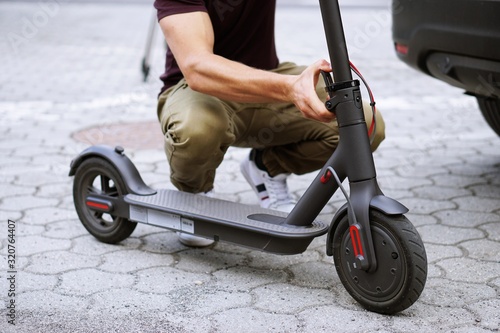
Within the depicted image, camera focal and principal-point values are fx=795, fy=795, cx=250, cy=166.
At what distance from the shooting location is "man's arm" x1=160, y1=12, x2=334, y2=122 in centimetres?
257

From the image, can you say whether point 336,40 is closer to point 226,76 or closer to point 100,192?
point 226,76

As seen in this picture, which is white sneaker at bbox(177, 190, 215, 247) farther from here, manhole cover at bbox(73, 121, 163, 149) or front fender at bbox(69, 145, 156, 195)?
manhole cover at bbox(73, 121, 163, 149)

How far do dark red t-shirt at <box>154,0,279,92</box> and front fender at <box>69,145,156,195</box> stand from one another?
14.7 inches

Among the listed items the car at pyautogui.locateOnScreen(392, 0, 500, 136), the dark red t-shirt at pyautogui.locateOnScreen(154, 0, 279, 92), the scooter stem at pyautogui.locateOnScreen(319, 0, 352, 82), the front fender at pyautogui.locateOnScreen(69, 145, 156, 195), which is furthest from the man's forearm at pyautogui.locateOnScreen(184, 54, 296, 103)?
the car at pyautogui.locateOnScreen(392, 0, 500, 136)

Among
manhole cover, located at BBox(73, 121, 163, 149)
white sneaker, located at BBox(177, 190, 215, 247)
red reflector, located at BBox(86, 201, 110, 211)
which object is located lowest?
manhole cover, located at BBox(73, 121, 163, 149)

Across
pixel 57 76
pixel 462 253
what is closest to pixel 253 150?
pixel 462 253

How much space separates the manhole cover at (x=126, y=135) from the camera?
5188 millimetres

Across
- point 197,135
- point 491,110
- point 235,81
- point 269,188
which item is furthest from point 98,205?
point 491,110

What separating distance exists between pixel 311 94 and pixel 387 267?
605 mm

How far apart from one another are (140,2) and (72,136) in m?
9.53

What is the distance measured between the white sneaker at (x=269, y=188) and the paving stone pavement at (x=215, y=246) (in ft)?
0.81

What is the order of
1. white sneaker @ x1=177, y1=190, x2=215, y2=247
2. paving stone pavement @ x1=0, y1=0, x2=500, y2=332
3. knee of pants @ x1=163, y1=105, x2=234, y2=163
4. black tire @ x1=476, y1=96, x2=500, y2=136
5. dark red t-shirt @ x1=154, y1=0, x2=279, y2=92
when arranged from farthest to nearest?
black tire @ x1=476, y1=96, x2=500, y2=136 < white sneaker @ x1=177, y1=190, x2=215, y2=247 < dark red t-shirt @ x1=154, y1=0, x2=279, y2=92 < knee of pants @ x1=163, y1=105, x2=234, y2=163 < paving stone pavement @ x1=0, y1=0, x2=500, y2=332

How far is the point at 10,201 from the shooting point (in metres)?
3.98

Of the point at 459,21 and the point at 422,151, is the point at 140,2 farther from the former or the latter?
the point at 459,21
